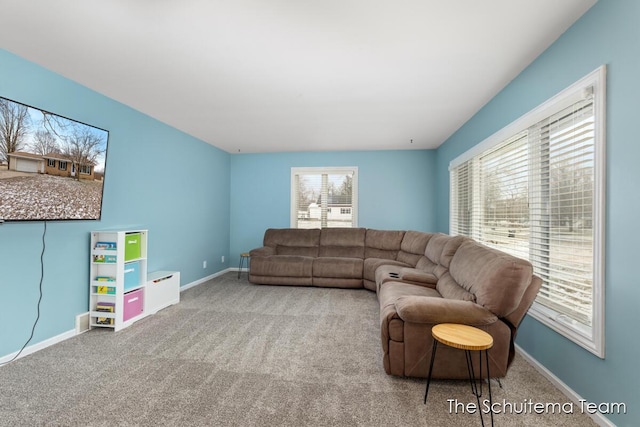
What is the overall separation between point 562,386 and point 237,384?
7.34 ft

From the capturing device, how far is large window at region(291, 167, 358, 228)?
18.9ft

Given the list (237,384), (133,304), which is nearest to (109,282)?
(133,304)

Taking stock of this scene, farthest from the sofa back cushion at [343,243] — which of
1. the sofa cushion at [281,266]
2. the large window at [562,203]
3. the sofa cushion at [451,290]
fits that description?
the large window at [562,203]

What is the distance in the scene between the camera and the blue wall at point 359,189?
220 inches

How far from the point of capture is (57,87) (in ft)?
8.52

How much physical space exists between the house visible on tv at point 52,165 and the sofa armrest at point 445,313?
3.11 meters

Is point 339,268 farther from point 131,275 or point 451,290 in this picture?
point 131,275

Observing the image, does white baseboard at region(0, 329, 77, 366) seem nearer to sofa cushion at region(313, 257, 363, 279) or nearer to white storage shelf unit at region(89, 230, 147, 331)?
white storage shelf unit at region(89, 230, 147, 331)

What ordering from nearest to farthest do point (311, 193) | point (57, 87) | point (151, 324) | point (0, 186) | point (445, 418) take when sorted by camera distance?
point (445, 418) < point (0, 186) < point (57, 87) < point (151, 324) < point (311, 193)

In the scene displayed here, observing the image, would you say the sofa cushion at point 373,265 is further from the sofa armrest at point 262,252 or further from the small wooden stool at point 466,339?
the small wooden stool at point 466,339

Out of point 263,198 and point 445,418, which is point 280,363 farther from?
point 263,198

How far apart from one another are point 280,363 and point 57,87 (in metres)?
3.18

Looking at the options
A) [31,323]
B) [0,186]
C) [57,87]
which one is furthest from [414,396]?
[57,87]

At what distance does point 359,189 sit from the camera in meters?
5.70
